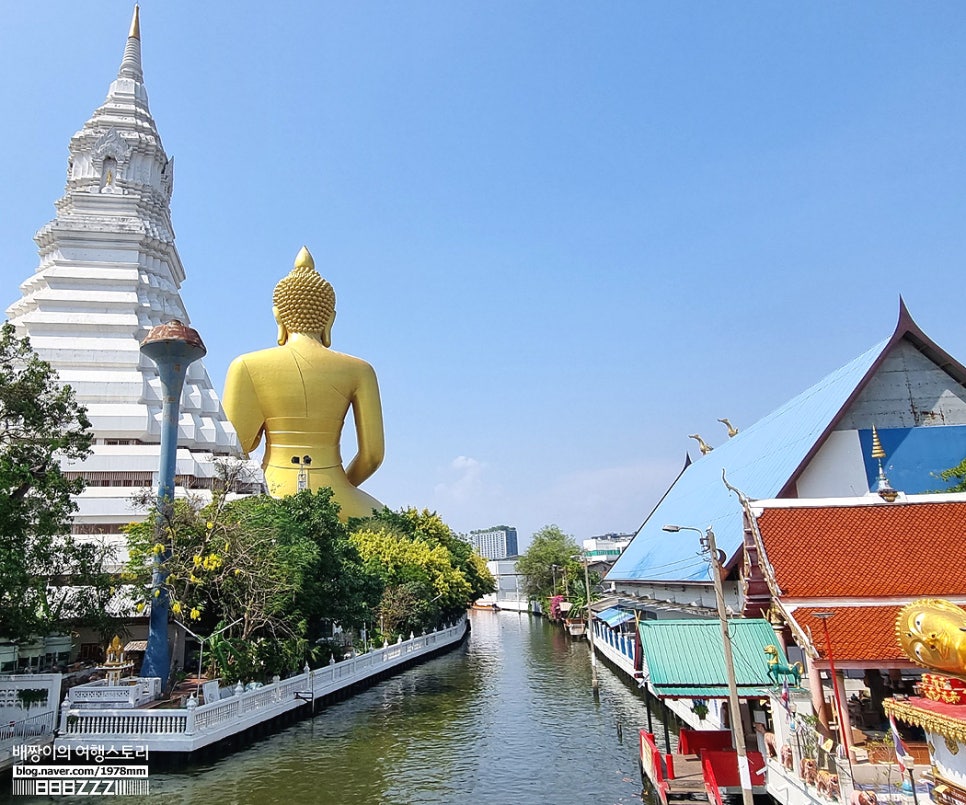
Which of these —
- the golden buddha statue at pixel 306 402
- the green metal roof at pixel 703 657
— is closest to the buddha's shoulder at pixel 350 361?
the golden buddha statue at pixel 306 402

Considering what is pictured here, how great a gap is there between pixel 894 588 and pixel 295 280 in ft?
119

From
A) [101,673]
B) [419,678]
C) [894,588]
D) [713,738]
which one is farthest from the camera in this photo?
[419,678]

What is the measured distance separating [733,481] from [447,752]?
11244 mm

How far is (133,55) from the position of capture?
5034cm

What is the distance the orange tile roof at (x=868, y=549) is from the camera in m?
12.1

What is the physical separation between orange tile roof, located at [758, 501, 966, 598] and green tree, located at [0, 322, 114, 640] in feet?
54.4

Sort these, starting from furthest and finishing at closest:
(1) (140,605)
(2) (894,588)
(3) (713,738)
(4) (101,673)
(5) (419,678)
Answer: (5) (419,678) → (4) (101,673) → (1) (140,605) → (3) (713,738) → (2) (894,588)

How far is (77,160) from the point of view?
4397 centimetres

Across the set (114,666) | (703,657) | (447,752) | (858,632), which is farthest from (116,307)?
(858,632)

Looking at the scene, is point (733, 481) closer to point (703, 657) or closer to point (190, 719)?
point (703, 657)

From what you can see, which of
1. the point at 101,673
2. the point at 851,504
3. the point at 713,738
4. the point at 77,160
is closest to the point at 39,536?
the point at 101,673

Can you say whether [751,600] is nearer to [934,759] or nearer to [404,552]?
[934,759]

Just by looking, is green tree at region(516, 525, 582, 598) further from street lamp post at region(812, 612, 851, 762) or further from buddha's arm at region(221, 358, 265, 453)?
street lamp post at region(812, 612, 851, 762)

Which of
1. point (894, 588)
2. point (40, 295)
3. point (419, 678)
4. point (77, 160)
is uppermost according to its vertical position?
point (77, 160)
